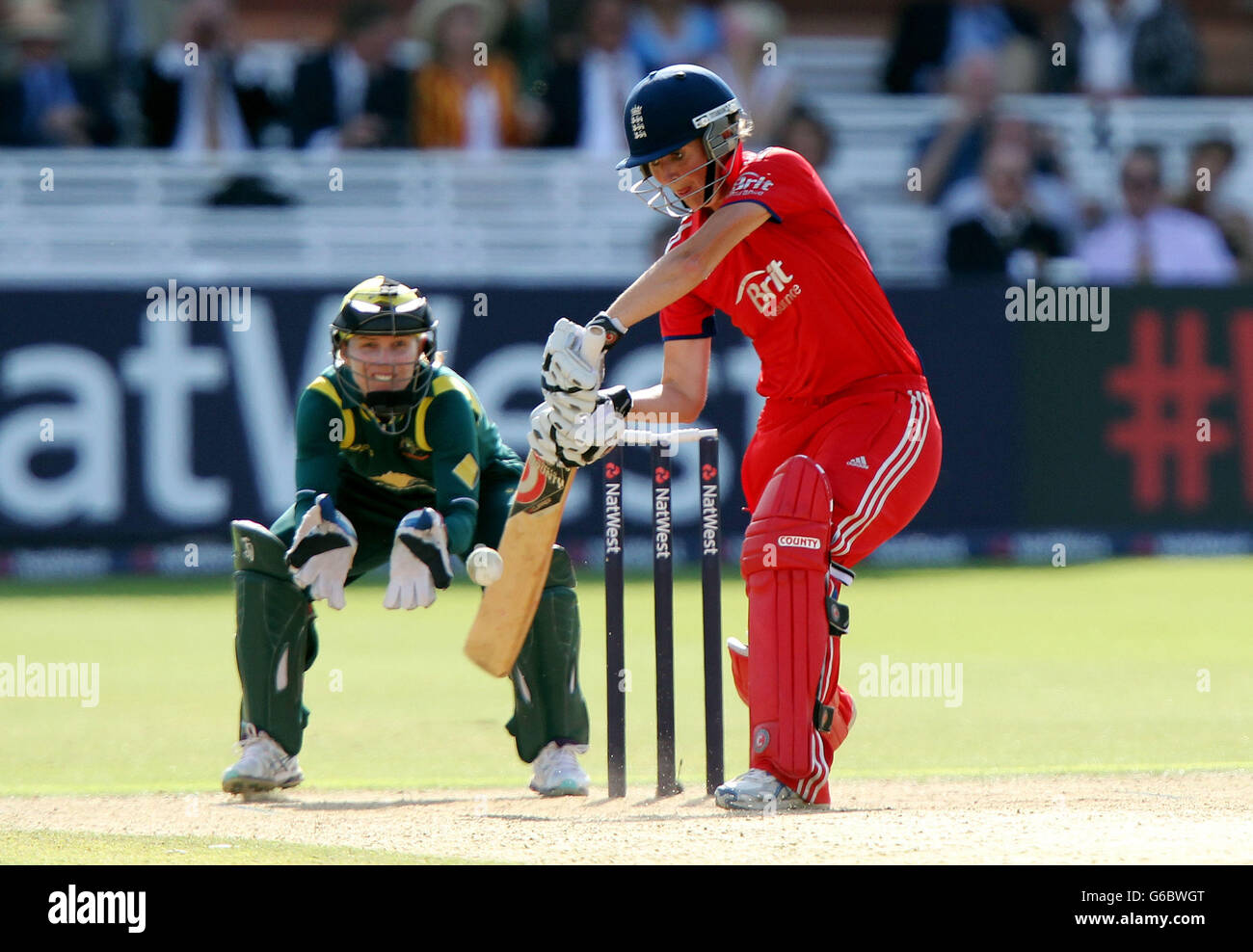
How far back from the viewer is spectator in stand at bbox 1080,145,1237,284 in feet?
46.2

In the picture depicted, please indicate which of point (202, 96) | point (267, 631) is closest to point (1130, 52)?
point (202, 96)

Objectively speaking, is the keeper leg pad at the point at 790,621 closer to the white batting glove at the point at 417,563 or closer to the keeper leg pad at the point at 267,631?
the white batting glove at the point at 417,563

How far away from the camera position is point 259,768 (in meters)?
5.96

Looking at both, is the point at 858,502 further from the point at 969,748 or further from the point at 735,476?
the point at 735,476

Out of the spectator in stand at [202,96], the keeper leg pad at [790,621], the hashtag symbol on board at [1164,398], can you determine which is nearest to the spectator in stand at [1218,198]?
the hashtag symbol on board at [1164,398]

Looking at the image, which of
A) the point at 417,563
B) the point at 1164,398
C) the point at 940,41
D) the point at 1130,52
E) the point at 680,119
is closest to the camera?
the point at 680,119

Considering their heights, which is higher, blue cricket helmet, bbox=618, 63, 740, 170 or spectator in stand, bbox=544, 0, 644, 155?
spectator in stand, bbox=544, 0, 644, 155

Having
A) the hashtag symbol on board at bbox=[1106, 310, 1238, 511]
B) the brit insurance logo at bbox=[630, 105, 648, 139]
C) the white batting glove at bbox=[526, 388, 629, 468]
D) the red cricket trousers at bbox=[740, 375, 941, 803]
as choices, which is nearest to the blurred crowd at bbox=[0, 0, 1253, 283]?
the hashtag symbol on board at bbox=[1106, 310, 1238, 511]

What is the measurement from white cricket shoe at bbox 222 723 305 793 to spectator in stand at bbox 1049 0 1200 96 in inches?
448

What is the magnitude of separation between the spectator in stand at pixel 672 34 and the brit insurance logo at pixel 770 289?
915 centimetres

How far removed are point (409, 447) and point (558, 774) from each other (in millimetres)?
1173

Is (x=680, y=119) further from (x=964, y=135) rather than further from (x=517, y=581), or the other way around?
(x=964, y=135)

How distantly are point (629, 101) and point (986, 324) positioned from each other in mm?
7857

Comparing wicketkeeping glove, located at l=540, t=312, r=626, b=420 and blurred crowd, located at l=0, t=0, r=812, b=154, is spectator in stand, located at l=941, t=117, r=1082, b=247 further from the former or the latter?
wicketkeeping glove, located at l=540, t=312, r=626, b=420
